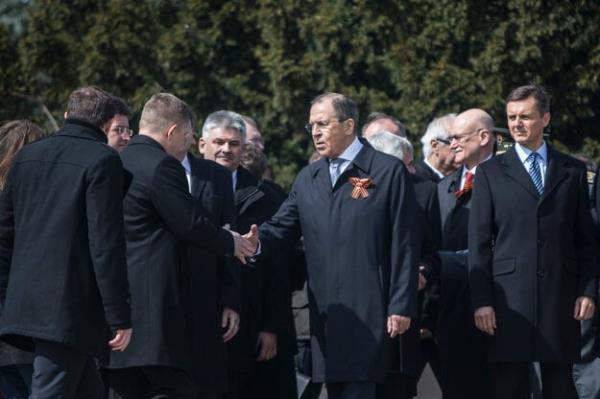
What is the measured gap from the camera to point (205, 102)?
54.8ft

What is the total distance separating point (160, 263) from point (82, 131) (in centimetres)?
96

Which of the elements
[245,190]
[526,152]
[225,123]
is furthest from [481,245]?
[225,123]

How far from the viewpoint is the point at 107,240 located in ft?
23.8

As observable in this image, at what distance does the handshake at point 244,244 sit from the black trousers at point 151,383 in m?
0.80

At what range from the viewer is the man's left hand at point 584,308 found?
8.61 metres

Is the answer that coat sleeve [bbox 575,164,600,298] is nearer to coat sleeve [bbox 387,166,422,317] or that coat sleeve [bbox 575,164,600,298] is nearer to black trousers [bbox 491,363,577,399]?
black trousers [bbox 491,363,577,399]

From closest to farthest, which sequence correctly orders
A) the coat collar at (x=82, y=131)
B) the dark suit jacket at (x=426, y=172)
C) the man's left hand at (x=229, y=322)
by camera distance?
1. the coat collar at (x=82, y=131)
2. the man's left hand at (x=229, y=322)
3. the dark suit jacket at (x=426, y=172)

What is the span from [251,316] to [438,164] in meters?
2.79

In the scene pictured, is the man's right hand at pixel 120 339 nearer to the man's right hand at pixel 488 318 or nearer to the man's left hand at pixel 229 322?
the man's left hand at pixel 229 322

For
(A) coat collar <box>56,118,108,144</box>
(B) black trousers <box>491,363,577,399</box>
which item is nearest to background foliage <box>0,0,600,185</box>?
(B) black trousers <box>491,363,577,399</box>

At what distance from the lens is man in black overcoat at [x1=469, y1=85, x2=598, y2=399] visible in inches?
340

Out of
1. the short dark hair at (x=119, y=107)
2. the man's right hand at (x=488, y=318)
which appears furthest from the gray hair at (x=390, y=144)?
the short dark hair at (x=119, y=107)

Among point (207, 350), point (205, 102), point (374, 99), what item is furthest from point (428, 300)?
point (205, 102)

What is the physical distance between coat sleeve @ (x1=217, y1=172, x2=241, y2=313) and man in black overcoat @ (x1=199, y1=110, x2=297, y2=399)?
720 mm
